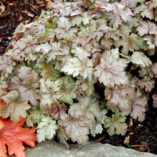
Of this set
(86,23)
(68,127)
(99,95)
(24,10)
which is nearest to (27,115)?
(68,127)

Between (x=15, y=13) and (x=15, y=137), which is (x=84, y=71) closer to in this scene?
(x=15, y=137)

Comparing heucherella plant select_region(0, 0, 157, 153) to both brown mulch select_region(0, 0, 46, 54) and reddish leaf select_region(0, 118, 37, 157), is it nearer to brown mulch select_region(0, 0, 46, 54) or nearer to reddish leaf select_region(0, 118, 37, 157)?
reddish leaf select_region(0, 118, 37, 157)

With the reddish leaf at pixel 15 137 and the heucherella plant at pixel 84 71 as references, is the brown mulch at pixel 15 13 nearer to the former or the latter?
the heucherella plant at pixel 84 71

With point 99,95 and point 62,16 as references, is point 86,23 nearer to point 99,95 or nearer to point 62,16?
point 62,16

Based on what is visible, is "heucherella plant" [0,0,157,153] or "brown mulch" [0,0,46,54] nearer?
"heucherella plant" [0,0,157,153]

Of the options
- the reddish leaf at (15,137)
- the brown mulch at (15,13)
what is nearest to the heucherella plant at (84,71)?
the reddish leaf at (15,137)

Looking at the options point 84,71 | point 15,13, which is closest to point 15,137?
point 84,71

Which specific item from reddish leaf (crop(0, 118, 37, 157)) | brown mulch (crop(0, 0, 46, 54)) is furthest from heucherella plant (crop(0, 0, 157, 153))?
brown mulch (crop(0, 0, 46, 54))
